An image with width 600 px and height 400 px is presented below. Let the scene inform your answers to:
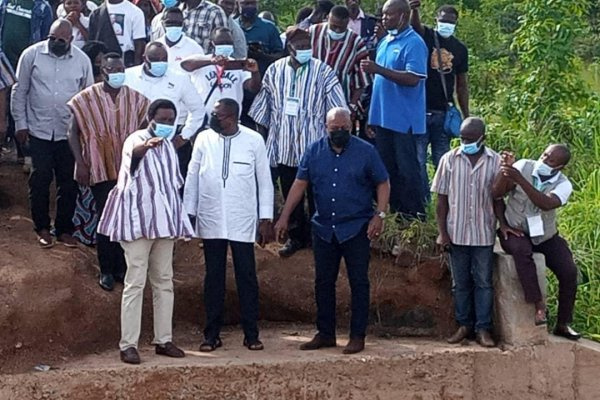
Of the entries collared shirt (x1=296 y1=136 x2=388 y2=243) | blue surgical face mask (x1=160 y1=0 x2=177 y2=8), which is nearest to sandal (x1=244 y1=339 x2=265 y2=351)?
collared shirt (x1=296 y1=136 x2=388 y2=243)

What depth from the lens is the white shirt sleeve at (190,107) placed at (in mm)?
8516

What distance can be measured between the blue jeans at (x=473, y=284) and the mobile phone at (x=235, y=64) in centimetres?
221

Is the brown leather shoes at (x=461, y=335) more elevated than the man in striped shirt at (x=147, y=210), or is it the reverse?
the man in striped shirt at (x=147, y=210)

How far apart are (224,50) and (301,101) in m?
0.73

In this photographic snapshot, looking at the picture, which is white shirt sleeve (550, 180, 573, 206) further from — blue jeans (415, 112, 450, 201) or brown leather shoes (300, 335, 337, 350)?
brown leather shoes (300, 335, 337, 350)

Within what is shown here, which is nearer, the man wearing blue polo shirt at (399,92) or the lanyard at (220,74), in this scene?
the man wearing blue polo shirt at (399,92)

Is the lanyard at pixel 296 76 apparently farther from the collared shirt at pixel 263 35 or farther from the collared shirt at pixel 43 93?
the collared shirt at pixel 43 93

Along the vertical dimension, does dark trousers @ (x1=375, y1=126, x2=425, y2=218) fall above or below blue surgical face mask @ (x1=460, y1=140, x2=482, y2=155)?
below

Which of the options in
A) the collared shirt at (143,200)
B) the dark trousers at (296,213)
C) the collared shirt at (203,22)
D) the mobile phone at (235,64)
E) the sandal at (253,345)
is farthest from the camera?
the collared shirt at (203,22)

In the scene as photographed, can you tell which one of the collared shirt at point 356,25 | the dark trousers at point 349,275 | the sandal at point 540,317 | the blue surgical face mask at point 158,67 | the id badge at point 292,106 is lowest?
the sandal at point 540,317

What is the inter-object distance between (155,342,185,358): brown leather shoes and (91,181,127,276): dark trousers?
0.82 m

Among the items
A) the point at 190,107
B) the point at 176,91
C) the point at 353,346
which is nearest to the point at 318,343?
the point at 353,346

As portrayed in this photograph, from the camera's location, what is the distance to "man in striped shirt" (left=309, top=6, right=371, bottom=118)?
9086 mm

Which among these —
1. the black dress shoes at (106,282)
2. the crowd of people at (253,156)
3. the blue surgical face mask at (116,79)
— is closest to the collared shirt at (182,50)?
the crowd of people at (253,156)
